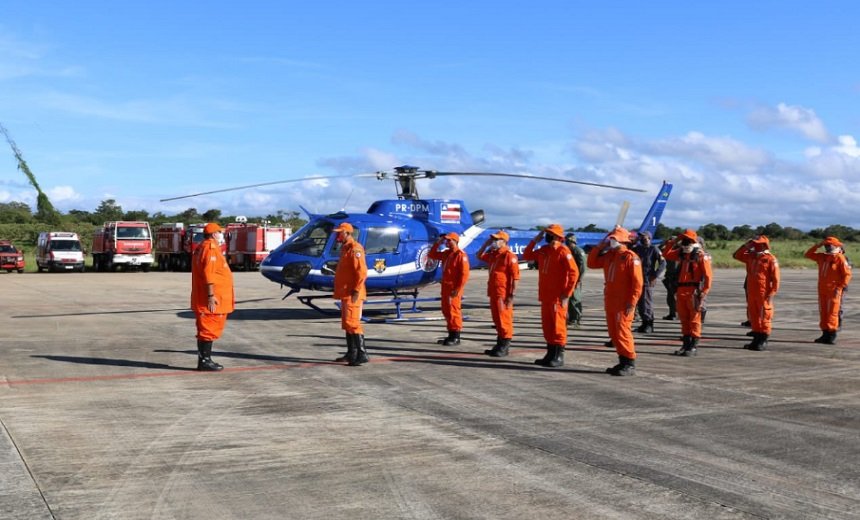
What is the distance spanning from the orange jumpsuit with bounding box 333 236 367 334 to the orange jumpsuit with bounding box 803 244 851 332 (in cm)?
784

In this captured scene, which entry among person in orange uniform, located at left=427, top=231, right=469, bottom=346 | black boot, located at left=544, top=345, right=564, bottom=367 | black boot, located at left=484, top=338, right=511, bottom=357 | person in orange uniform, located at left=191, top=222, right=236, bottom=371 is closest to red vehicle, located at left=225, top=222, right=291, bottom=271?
person in orange uniform, located at left=427, top=231, right=469, bottom=346

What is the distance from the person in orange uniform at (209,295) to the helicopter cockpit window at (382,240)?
20.1 ft

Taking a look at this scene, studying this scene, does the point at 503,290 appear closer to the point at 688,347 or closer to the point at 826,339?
the point at 688,347

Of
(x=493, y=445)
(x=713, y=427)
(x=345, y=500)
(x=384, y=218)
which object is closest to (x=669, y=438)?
(x=713, y=427)

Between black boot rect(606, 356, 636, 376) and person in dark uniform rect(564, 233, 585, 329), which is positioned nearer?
black boot rect(606, 356, 636, 376)

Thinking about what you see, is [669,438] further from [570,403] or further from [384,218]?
[384,218]

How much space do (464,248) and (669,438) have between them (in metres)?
10.7

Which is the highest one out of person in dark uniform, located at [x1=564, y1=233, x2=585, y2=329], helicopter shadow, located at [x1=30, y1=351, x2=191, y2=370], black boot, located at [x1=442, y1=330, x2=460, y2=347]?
person in dark uniform, located at [x1=564, y1=233, x2=585, y2=329]

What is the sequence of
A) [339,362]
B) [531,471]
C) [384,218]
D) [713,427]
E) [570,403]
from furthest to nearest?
[384,218] → [339,362] → [570,403] → [713,427] → [531,471]

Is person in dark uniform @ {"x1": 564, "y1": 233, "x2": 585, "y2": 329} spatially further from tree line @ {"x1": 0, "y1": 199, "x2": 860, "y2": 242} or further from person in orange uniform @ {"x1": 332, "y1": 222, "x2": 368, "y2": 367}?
tree line @ {"x1": 0, "y1": 199, "x2": 860, "y2": 242}

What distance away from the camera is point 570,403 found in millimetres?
8062

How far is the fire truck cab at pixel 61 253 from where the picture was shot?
132 feet

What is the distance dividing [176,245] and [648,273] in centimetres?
3359

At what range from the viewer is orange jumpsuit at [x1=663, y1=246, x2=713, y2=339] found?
11.5 m
